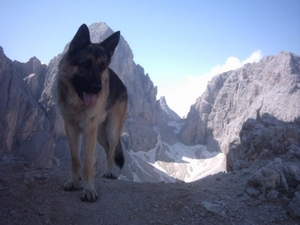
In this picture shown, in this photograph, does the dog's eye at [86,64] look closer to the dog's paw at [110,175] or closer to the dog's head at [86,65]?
the dog's head at [86,65]

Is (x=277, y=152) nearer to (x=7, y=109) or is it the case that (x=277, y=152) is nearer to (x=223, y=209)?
(x=223, y=209)

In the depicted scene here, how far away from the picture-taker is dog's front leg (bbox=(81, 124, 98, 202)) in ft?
17.7

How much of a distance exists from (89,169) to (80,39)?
3.19 m

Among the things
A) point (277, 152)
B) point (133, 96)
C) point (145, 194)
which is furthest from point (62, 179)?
point (133, 96)

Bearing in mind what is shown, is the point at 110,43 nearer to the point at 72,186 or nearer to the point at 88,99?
the point at 88,99

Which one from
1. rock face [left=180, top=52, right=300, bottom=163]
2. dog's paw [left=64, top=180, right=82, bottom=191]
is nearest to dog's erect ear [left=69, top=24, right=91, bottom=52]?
dog's paw [left=64, top=180, right=82, bottom=191]

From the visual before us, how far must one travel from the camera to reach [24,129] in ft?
214

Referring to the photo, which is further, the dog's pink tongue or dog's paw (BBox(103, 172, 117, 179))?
dog's paw (BBox(103, 172, 117, 179))

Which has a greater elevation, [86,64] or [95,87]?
[86,64]

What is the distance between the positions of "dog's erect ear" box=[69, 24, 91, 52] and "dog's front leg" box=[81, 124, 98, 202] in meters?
1.99

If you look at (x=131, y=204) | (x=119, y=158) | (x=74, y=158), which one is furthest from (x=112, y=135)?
(x=131, y=204)

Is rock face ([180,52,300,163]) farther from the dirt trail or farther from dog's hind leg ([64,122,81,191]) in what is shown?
dog's hind leg ([64,122,81,191])

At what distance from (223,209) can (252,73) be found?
14653 cm

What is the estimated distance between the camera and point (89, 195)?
5.35 m
